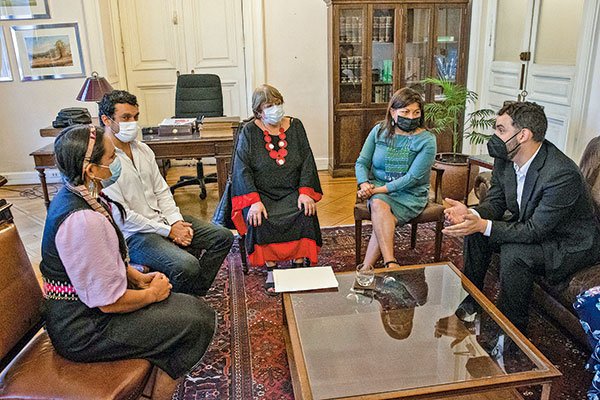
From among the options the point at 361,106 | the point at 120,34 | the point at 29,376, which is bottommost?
the point at 29,376

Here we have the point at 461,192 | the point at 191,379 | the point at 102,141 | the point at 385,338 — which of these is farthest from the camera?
the point at 461,192

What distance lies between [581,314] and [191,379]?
5.16 feet

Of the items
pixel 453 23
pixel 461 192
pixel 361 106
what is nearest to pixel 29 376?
pixel 461 192

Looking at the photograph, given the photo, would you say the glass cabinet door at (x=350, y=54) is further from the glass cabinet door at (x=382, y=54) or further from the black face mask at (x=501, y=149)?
the black face mask at (x=501, y=149)

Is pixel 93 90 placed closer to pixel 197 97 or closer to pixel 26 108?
pixel 197 97

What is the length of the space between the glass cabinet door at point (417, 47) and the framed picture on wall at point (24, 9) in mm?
3419

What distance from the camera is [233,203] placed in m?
2.89

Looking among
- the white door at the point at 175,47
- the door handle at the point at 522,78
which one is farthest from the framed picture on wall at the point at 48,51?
the door handle at the point at 522,78

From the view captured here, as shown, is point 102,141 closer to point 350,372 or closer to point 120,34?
point 350,372

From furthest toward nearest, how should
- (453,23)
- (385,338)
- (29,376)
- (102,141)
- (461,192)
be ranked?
(453,23), (461,192), (385,338), (102,141), (29,376)

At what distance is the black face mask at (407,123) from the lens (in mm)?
2834

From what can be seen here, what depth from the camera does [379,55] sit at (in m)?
4.91

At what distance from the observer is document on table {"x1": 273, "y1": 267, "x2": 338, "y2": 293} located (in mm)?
2138

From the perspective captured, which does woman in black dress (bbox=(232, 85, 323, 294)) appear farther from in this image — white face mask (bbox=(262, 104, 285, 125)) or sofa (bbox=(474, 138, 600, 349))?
sofa (bbox=(474, 138, 600, 349))
